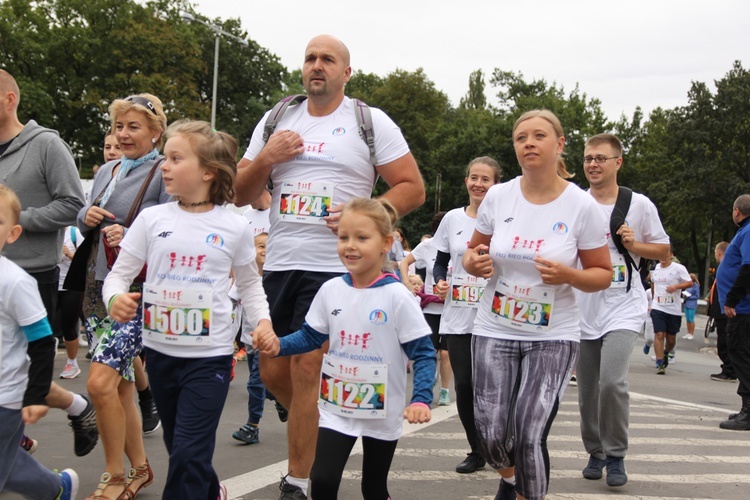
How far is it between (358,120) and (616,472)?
3024 mm

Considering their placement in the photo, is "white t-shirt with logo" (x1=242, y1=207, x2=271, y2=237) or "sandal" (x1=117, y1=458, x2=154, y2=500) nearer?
"sandal" (x1=117, y1=458, x2=154, y2=500)

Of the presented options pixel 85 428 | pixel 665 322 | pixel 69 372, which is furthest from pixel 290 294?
pixel 665 322

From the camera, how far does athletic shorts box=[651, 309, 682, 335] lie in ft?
54.7

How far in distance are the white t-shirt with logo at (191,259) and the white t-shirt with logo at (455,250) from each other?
270 centimetres

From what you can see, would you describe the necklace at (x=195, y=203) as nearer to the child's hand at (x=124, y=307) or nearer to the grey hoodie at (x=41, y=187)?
the child's hand at (x=124, y=307)

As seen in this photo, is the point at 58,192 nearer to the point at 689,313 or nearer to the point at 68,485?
the point at 68,485

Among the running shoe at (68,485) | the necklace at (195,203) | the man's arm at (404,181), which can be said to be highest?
the man's arm at (404,181)

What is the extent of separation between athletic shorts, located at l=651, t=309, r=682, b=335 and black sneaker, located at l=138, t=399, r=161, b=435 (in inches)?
464

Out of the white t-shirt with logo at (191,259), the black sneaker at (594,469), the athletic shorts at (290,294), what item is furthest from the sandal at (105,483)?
the black sneaker at (594,469)

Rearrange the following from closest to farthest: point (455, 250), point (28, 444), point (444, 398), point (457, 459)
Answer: point (28, 444) < point (457, 459) < point (455, 250) < point (444, 398)

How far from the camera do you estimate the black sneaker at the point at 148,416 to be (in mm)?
6996

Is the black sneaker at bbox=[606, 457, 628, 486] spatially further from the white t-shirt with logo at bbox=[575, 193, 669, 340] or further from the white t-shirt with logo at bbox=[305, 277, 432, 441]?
the white t-shirt with logo at bbox=[305, 277, 432, 441]

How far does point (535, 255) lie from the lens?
4871 mm

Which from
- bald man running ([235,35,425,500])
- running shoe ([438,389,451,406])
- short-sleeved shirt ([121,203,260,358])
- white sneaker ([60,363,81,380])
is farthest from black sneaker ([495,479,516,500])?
white sneaker ([60,363,81,380])
